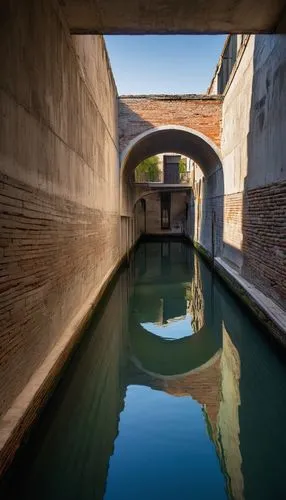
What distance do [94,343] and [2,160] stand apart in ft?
11.0

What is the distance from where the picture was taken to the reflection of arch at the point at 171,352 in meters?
4.73

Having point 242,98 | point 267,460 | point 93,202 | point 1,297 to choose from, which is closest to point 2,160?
point 1,297

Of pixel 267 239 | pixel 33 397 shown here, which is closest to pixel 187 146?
pixel 267 239

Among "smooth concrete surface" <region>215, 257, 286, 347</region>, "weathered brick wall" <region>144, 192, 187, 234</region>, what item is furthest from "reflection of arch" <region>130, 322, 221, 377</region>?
"weathered brick wall" <region>144, 192, 187, 234</region>

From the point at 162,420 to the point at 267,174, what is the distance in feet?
13.1

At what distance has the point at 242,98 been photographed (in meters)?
8.26

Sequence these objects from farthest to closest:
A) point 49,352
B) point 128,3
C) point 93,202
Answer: point 93,202 → point 128,3 → point 49,352

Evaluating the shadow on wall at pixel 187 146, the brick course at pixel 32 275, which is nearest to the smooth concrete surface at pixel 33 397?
the brick course at pixel 32 275

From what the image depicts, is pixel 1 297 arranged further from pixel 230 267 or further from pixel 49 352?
pixel 230 267

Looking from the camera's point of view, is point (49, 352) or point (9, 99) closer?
point (9, 99)

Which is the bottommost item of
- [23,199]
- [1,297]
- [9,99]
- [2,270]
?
[1,297]

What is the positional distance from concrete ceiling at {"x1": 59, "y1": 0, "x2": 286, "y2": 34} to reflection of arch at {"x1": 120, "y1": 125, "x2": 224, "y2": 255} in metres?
6.23

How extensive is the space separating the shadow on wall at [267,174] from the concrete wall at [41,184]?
8.73ft

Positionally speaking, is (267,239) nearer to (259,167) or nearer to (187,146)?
(259,167)
